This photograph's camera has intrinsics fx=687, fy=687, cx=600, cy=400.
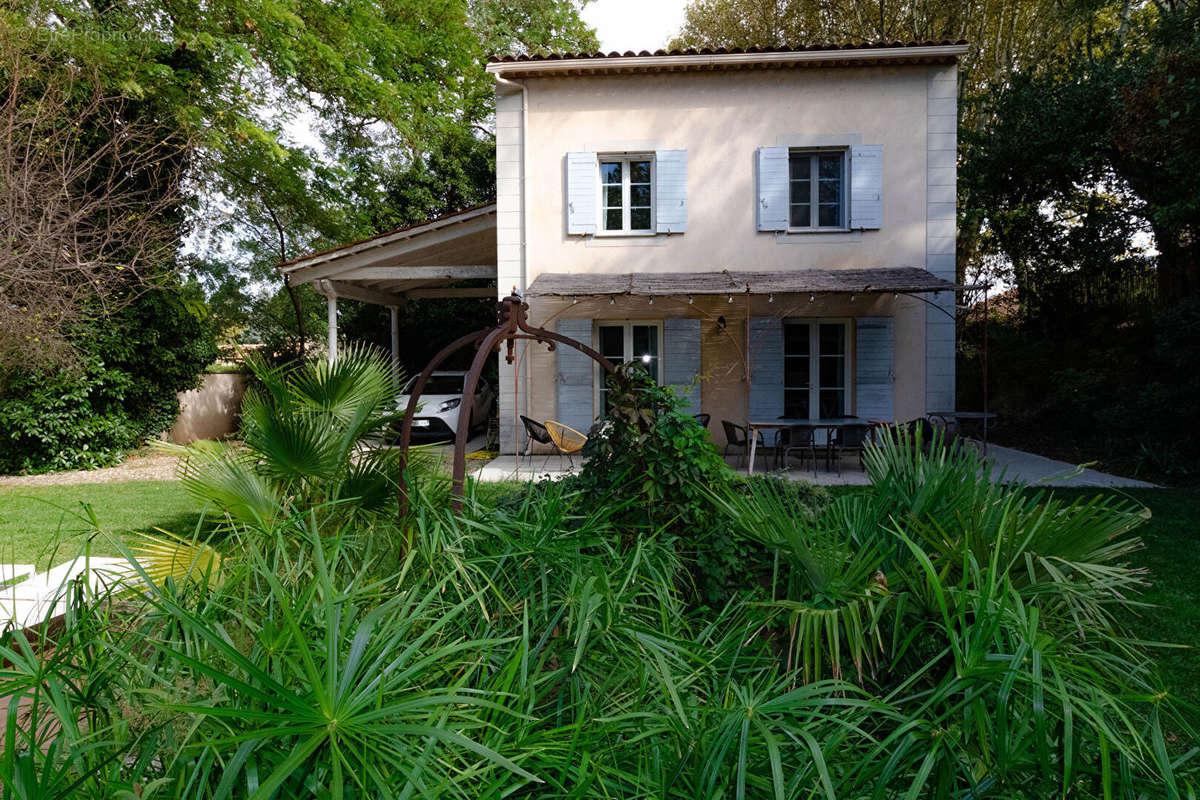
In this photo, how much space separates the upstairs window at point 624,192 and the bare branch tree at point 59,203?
238 inches

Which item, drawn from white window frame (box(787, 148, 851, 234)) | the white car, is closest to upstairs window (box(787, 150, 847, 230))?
white window frame (box(787, 148, 851, 234))

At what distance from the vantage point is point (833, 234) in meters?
10.4

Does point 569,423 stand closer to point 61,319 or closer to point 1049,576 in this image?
point 61,319

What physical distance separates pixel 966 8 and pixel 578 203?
38.3 ft

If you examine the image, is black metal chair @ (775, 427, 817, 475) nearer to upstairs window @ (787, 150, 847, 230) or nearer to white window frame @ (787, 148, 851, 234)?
white window frame @ (787, 148, 851, 234)

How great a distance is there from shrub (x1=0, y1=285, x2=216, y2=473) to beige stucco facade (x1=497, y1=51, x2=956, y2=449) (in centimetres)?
558

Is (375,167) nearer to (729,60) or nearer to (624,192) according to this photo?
(624,192)

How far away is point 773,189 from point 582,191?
2917mm

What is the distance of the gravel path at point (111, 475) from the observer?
921 cm

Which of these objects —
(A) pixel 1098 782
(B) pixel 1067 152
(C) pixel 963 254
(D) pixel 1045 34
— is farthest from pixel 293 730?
(D) pixel 1045 34

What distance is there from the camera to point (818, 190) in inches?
421

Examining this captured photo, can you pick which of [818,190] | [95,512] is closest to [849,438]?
[818,190]

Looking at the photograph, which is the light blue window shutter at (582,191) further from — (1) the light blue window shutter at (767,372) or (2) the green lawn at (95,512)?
(2) the green lawn at (95,512)

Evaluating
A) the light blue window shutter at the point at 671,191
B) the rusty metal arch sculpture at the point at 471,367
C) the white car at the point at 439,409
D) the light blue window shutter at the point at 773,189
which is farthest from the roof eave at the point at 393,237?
the rusty metal arch sculpture at the point at 471,367
